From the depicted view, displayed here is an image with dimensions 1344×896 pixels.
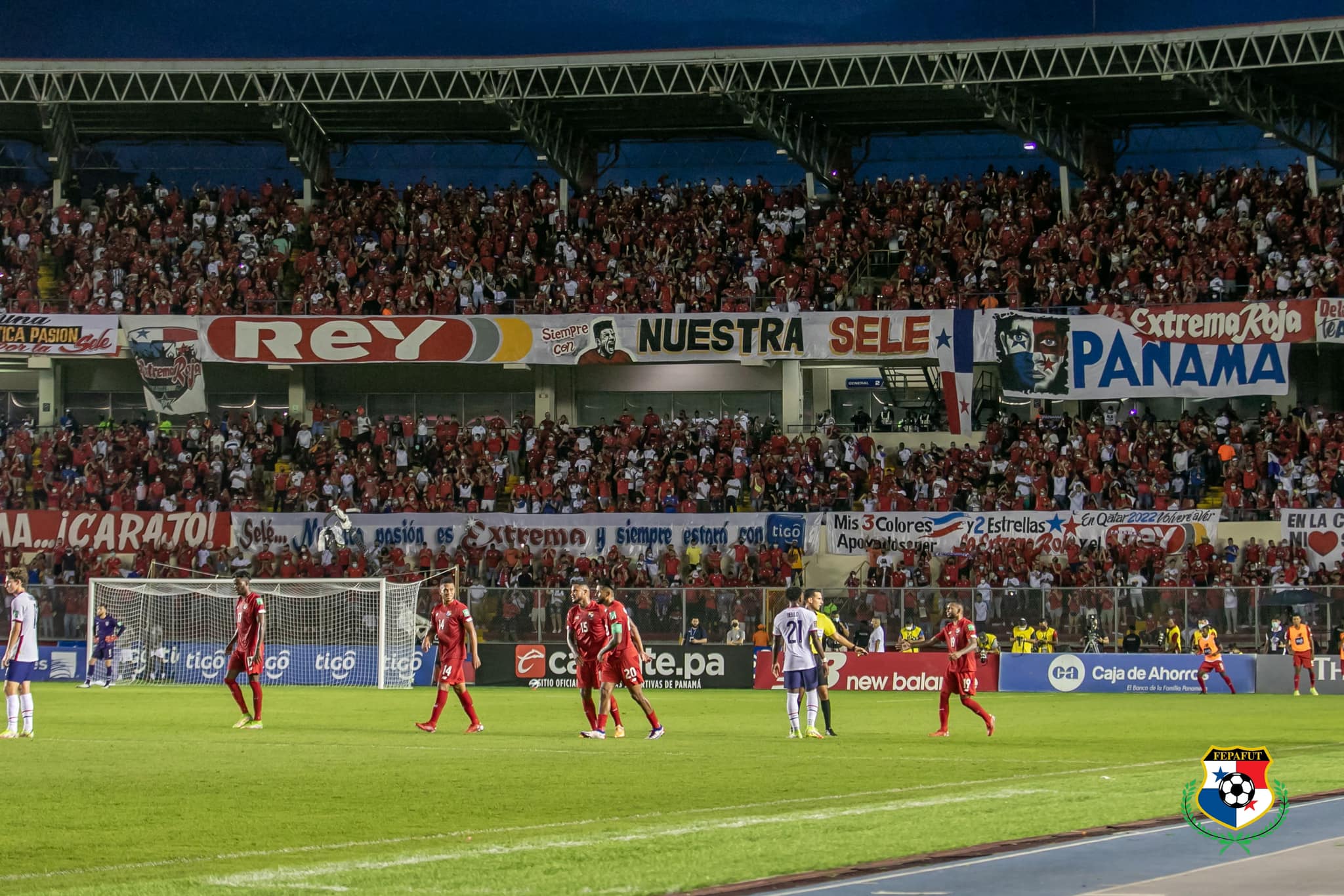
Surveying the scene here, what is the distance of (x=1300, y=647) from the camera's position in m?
33.8

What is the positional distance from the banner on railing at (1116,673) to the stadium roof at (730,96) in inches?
677

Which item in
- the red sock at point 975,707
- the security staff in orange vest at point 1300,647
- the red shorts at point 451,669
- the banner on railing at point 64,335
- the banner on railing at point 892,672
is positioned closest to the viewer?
the red sock at point 975,707

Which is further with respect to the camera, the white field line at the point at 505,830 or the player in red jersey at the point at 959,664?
the player in red jersey at the point at 959,664

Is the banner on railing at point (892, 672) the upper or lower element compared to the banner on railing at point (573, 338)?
lower

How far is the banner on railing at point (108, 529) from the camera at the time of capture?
150 feet

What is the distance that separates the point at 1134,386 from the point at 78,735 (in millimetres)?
30079

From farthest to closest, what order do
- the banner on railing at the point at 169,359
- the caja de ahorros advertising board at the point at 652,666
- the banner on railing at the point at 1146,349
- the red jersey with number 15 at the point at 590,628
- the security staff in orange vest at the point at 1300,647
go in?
the banner on railing at the point at 169,359 → the banner on railing at the point at 1146,349 → the caja de ahorros advertising board at the point at 652,666 → the security staff in orange vest at the point at 1300,647 → the red jersey with number 15 at the point at 590,628

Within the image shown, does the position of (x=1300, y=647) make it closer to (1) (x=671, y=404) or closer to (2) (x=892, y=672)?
(2) (x=892, y=672)

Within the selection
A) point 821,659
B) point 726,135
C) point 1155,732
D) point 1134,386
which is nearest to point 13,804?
point 821,659

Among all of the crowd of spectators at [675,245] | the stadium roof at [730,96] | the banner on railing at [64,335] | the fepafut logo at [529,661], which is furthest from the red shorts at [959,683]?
the banner on railing at [64,335]

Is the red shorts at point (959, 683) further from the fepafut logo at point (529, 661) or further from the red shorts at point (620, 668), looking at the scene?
the fepafut logo at point (529, 661)

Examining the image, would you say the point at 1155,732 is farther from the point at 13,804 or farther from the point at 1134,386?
A: the point at 1134,386

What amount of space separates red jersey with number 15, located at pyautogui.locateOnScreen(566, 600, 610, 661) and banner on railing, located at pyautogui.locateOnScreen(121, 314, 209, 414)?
29.8 meters

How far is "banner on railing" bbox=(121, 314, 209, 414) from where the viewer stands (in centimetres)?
4822
